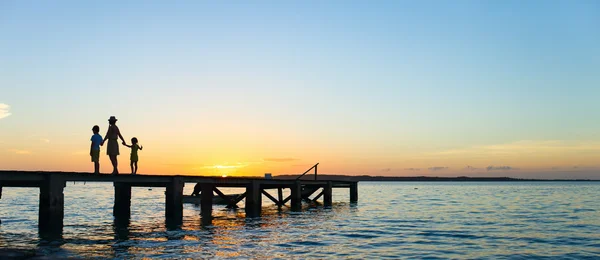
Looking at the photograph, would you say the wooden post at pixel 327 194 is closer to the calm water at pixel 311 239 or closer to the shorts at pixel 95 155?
the calm water at pixel 311 239

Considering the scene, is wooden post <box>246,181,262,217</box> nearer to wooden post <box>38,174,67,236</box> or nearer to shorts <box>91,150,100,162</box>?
shorts <box>91,150,100,162</box>

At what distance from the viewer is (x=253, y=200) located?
32.5 m

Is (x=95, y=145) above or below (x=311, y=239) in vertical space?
above

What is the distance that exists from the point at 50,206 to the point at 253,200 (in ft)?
48.0

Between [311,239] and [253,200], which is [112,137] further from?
[253,200]

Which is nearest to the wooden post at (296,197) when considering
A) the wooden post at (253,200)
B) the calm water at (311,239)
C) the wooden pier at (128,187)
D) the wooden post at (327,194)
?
the wooden pier at (128,187)

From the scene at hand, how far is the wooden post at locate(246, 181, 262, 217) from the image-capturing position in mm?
32019

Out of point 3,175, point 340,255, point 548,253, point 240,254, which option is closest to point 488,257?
point 548,253

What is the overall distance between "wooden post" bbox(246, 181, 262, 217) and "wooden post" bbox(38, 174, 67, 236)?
13485 millimetres

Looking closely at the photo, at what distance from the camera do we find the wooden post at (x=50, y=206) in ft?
63.6

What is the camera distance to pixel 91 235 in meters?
20.7

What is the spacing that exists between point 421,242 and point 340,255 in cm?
515

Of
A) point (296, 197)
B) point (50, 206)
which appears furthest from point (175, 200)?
point (296, 197)

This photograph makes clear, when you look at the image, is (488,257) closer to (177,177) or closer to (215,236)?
(215,236)
